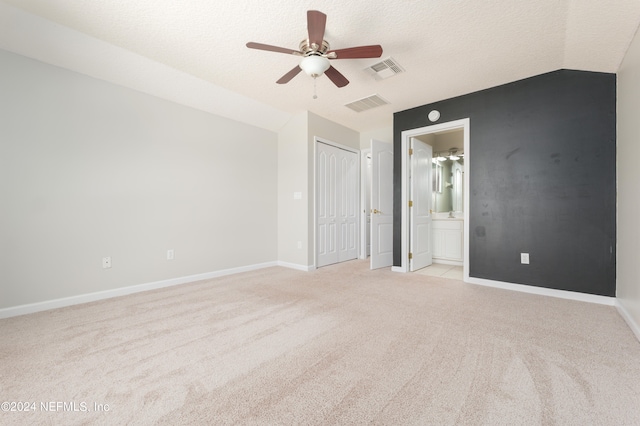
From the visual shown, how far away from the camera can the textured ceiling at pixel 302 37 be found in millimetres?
2146

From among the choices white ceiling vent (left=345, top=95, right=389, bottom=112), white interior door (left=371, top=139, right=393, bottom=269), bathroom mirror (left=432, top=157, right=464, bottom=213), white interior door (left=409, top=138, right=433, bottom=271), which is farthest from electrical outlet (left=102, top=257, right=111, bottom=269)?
bathroom mirror (left=432, top=157, right=464, bottom=213)

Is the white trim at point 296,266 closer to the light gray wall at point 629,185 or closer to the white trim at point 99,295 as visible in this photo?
the white trim at point 99,295

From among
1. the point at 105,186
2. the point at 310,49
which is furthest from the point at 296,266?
the point at 310,49

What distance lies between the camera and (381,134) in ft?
17.8

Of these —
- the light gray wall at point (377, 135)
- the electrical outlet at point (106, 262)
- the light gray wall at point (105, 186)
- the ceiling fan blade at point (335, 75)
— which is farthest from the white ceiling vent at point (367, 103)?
the electrical outlet at point (106, 262)

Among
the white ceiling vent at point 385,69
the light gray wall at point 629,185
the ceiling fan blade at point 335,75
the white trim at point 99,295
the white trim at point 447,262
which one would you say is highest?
the white ceiling vent at point 385,69

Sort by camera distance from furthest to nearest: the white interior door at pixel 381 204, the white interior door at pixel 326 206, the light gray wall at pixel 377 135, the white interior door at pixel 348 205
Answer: the light gray wall at pixel 377 135 < the white interior door at pixel 348 205 < the white interior door at pixel 326 206 < the white interior door at pixel 381 204

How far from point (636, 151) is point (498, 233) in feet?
4.97

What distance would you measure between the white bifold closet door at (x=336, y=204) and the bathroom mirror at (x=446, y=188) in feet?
5.61

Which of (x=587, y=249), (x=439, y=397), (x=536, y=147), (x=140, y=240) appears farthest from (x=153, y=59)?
(x=587, y=249)

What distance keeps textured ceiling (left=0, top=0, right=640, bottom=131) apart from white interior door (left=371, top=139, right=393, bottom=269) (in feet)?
4.48

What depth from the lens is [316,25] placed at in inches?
78.2

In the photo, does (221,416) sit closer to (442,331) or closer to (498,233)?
(442,331)

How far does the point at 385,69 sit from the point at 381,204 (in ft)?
7.50
